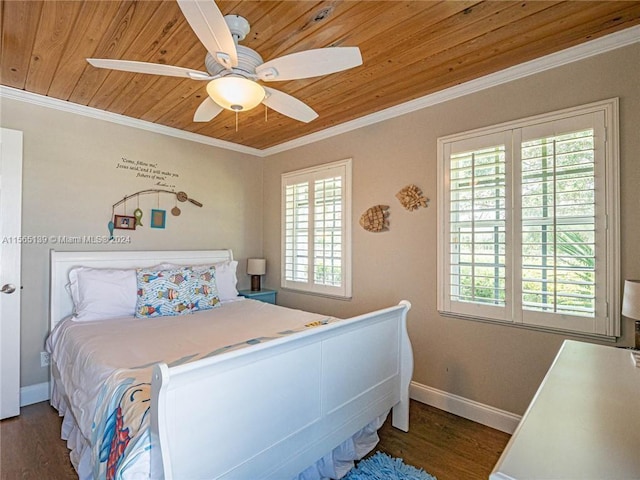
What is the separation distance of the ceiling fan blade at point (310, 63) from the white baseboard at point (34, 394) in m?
3.07

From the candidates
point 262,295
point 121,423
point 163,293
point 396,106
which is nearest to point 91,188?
point 163,293

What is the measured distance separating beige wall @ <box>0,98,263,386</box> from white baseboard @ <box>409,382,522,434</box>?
8.51ft

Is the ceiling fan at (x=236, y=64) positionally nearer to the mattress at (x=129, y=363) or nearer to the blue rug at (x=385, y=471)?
the mattress at (x=129, y=363)

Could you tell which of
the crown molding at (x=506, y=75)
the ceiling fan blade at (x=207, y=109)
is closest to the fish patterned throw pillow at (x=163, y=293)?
the ceiling fan blade at (x=207, y=109)

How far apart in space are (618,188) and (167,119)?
359 centimetres

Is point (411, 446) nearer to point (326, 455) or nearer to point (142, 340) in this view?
point (326, 455)

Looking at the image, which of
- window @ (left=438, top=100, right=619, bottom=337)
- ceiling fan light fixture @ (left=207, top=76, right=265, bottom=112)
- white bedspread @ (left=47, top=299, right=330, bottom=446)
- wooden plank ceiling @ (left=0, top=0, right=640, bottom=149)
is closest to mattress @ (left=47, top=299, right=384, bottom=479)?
white bedspread @ (left=47, top=299, right=330, bottom=446)

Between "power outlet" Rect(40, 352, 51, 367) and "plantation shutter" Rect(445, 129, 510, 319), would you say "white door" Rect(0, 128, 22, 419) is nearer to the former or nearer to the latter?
"power outlet" Rect(40, 352, 51, 367)

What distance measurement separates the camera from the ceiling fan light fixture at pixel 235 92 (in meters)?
1.71

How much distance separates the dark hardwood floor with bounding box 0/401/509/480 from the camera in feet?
6.28

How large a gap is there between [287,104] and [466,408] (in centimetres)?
254

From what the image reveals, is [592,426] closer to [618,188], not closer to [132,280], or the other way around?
[618,188]

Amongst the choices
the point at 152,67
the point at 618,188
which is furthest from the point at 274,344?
the point at 618,188

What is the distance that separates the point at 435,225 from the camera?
2658 mm
